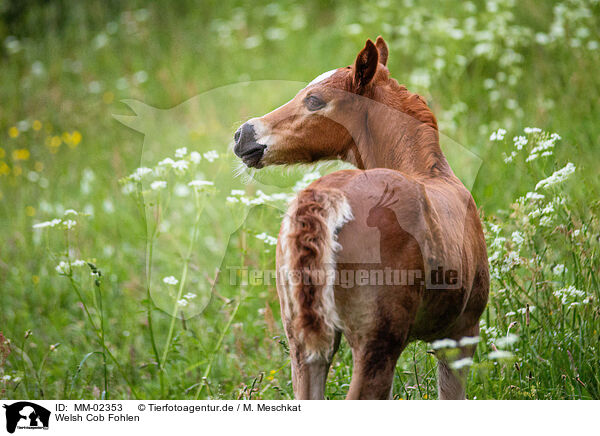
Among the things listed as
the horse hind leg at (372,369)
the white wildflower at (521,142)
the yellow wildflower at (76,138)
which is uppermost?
the yellow wildflower at (76,138)

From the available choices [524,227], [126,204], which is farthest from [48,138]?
[524,227]

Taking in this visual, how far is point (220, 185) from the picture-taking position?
5.25m

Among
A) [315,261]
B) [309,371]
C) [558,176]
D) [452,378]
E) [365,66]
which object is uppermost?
[365,66]

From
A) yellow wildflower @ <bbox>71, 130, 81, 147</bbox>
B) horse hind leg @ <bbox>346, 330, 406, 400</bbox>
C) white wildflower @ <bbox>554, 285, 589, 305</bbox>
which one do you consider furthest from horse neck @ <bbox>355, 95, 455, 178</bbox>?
yellow wildflower @ <bbox>71, 130, 81, 147</bbox>

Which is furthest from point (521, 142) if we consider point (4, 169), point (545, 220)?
point (4, 169)

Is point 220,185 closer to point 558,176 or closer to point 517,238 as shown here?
point 517,238

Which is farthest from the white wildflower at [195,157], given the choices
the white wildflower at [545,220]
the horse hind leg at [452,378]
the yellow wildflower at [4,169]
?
the yellow wildflower at [4,169]

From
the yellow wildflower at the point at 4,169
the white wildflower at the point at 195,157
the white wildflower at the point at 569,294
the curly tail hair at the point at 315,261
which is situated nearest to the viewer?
the curly tail hair at the point at 315,261

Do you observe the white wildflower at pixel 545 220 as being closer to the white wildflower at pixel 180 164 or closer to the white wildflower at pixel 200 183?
the white wildflower at pixel 200 183

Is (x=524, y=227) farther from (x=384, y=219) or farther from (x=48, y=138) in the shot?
(x=48, y=138)

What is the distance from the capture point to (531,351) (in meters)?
3.10
